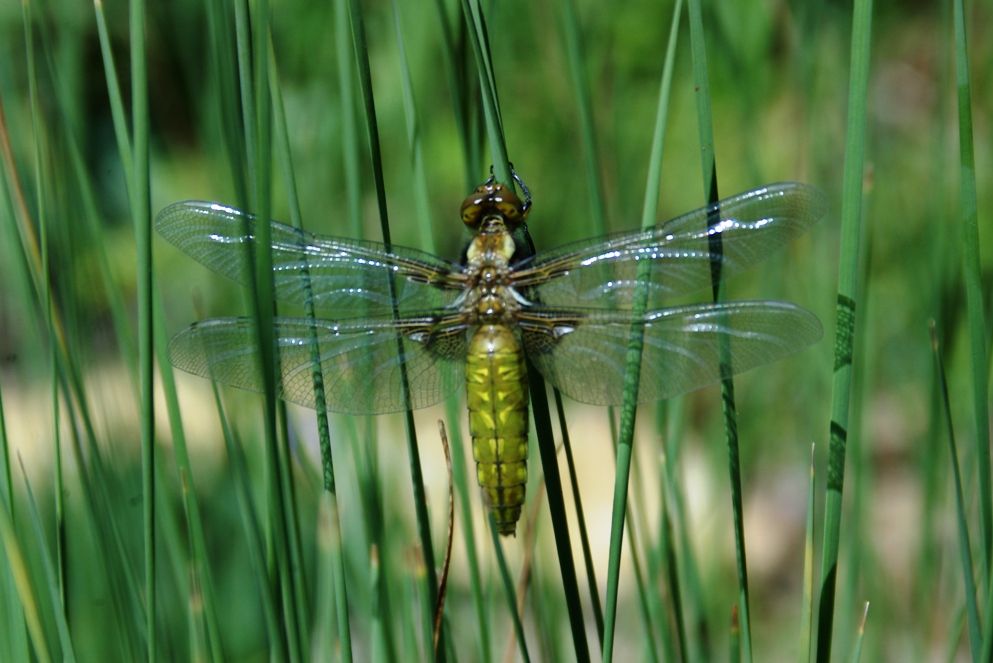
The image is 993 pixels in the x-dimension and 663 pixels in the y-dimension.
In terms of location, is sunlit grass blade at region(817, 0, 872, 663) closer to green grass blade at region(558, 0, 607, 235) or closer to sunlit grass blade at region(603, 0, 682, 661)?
sunlit grass blade at region(603, 0, 682, 661)

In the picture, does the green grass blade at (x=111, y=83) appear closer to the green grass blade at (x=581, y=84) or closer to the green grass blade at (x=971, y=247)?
the green grass blade at (x=581, y=84)

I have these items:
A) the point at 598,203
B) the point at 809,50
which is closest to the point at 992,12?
the point at 809,50

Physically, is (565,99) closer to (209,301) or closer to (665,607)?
(209,301)

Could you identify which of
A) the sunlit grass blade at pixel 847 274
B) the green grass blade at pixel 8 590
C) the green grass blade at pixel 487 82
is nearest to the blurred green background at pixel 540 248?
the green grass blade at pixel 8 590

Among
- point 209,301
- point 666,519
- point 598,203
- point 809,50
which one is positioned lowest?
point 666,519

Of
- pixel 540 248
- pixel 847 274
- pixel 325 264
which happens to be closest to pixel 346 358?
pixel 325 264

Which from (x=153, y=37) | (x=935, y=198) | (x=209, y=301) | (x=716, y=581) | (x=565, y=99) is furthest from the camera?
(x=153, y=37)
